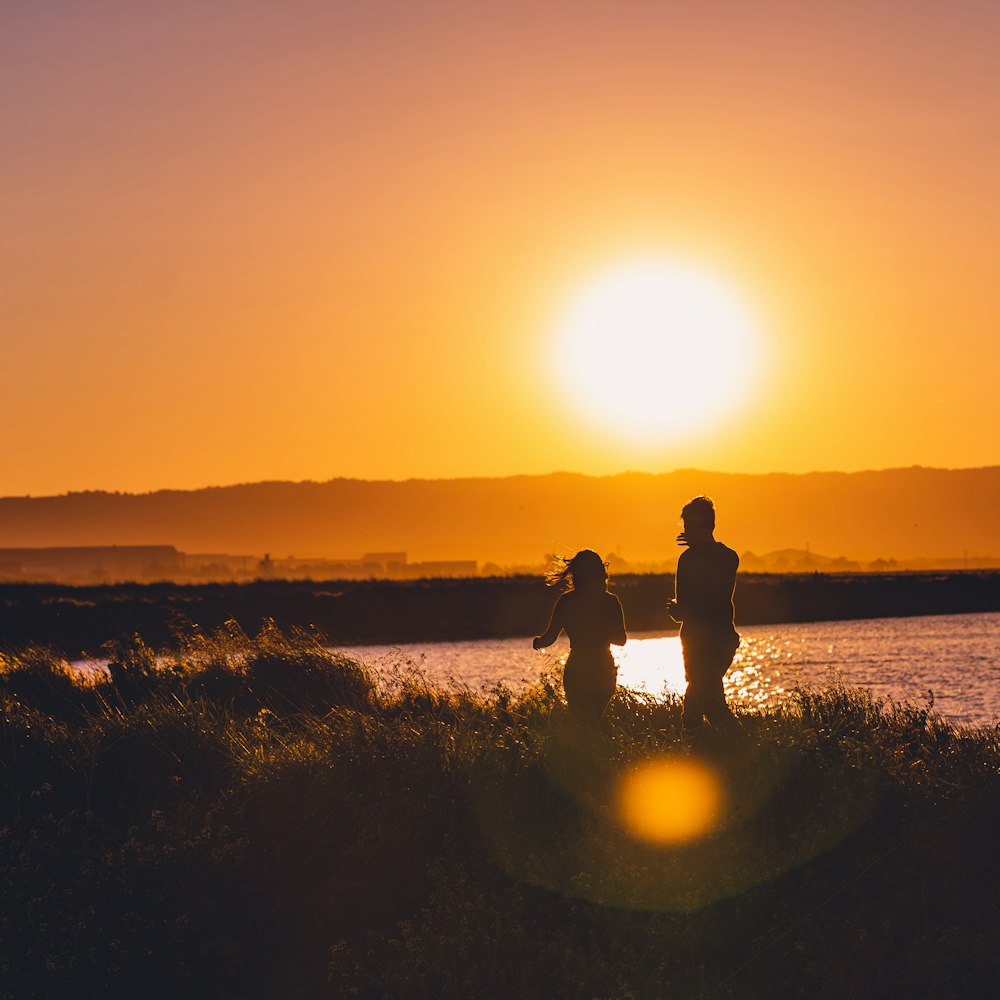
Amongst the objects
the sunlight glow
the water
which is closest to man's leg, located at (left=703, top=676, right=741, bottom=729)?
the water

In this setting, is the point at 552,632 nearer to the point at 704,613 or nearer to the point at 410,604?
Answer: the point at 704,613

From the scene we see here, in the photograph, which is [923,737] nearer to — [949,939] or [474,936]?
[949,939]

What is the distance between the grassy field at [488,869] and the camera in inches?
290

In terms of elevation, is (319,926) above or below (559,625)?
below

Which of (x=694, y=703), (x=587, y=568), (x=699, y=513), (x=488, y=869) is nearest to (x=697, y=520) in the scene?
(x=699, y=513)

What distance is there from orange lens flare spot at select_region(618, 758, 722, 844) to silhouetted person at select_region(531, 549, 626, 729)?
156 cm

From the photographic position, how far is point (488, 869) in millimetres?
8453

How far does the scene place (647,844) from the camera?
8281mm

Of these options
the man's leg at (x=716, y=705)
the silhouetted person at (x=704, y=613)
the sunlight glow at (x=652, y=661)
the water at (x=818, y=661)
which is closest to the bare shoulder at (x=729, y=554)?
the silhouetted person at (x=704, y=613)

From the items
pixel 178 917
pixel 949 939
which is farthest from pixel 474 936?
pixel 949 939

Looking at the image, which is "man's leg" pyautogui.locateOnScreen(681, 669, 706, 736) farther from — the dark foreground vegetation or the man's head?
the dark foreground vegetation

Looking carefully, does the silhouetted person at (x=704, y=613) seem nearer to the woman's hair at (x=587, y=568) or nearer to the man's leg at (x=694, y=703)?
the man's leg at (x=694, y=703)

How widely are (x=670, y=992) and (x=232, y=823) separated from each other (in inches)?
139

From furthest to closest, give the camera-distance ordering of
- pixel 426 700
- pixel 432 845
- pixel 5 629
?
pixel 5 629
pixel 426 700
pixel 432 845
